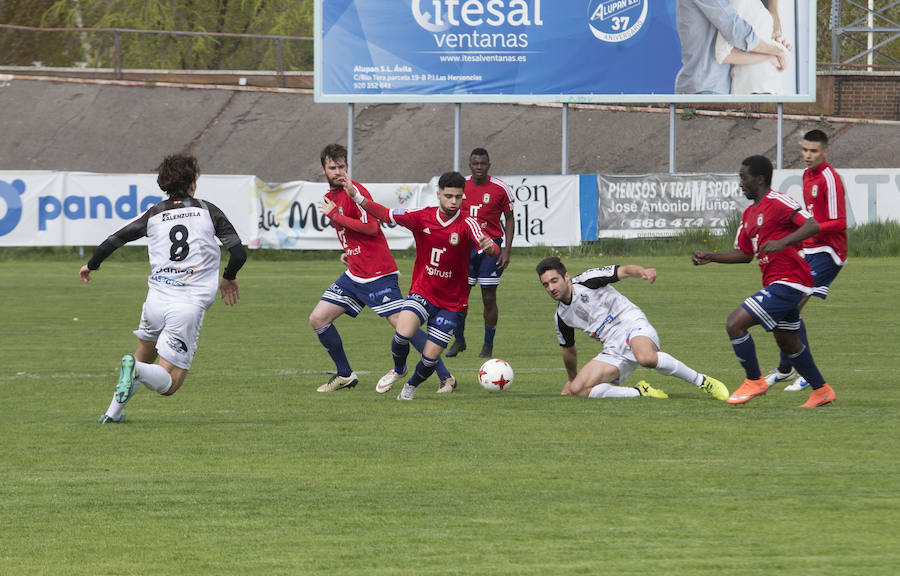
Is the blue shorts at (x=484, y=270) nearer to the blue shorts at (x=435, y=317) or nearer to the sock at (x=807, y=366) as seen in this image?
the blue shorts at (x=435, y=317)

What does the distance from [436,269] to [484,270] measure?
3717 mm

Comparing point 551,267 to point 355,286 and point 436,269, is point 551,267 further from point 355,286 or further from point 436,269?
point 355,286

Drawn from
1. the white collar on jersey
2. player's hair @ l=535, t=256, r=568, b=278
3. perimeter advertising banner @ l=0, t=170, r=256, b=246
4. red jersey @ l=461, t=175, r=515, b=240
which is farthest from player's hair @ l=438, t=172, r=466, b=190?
perimeter advertising banner @ l=0, t=170, r=256, b=246

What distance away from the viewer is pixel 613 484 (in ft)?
24.1

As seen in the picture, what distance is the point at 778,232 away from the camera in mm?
9984

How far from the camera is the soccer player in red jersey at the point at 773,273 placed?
991 cm

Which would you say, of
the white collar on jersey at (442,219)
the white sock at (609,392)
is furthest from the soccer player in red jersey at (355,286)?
the white sock at (609,392)

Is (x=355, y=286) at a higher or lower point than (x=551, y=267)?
lower

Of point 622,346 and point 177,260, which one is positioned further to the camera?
point 622,346

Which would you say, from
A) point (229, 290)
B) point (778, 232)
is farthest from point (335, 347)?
point (778, 232)

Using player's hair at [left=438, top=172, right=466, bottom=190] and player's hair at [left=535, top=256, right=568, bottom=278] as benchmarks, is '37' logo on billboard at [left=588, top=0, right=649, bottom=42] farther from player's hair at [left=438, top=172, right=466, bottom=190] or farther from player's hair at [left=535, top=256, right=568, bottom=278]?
player's hair at [left=535, top=256, right=568, bottom=278]

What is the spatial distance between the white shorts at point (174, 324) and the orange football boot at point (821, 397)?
4.41m

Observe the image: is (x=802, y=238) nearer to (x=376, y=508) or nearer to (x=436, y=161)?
(x=376, y=508)

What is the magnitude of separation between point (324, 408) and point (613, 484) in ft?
11.8
